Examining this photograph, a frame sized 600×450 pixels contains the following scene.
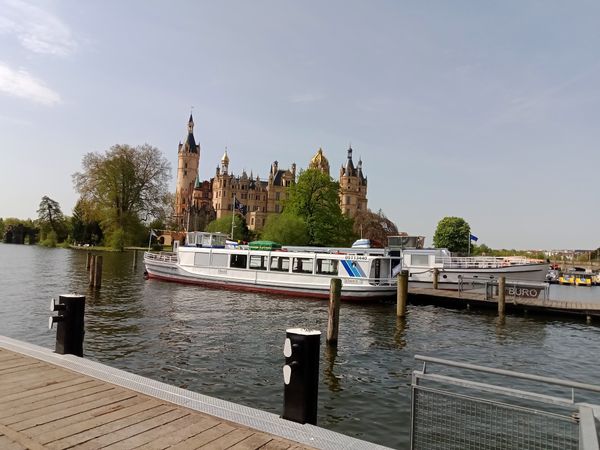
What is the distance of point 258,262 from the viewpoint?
1449 inches

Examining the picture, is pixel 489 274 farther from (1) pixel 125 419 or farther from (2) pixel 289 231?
(1) pixel 125 419

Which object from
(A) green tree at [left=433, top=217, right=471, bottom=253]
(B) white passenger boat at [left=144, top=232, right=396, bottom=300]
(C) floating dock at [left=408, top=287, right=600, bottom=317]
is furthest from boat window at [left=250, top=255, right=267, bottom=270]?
(A) green tree at [left=433, top=217, right=471, bottom=253]

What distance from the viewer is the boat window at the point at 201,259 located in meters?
39.4

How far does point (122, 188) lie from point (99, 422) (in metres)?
76.4

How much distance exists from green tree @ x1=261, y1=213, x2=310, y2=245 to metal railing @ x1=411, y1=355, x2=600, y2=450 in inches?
2253

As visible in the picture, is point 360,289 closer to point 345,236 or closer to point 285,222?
point 285,222

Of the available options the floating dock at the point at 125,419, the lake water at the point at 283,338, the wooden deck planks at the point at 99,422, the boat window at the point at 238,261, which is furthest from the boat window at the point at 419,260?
the wooden deck planks at the point at 99,422

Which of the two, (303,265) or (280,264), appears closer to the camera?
(303,265)

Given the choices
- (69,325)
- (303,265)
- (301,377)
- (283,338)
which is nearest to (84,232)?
(303,265)

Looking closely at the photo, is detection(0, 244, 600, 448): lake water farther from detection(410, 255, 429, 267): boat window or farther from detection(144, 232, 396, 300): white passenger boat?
detection(410, 255, 429, 267): boat window

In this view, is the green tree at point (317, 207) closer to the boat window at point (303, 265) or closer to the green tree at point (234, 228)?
the boat window at point (303, 265)

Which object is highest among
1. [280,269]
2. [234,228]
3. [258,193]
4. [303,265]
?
[258,193]

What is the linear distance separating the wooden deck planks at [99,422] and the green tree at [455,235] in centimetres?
10256

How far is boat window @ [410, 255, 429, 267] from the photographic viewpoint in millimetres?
40219
